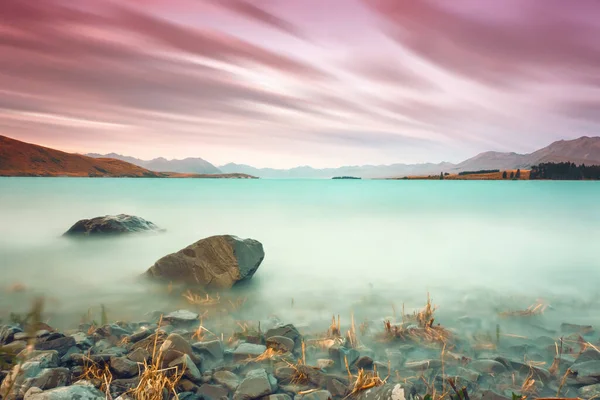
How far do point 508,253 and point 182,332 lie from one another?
15.2 m

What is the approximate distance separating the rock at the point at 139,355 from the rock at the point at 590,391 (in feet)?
18.9

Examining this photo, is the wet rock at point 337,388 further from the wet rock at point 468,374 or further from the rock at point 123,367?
the rock at point 123,367

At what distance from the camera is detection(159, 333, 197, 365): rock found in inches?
207

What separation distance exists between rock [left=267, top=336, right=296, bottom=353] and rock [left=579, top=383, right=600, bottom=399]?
A: 13.1 ft

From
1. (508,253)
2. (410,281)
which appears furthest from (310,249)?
(508,253)

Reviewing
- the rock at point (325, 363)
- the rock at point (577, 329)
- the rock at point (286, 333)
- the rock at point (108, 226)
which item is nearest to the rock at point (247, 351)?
the rock at point (286, 333)

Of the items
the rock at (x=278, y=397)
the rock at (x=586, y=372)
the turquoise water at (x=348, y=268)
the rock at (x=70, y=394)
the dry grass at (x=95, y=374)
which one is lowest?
the turquoise water at (x=348, y=268)

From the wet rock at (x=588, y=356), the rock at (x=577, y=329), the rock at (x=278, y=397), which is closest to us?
the rock at (x=278, y=397)

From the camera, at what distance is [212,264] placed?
10312 millimetres

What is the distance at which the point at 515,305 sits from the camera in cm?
957

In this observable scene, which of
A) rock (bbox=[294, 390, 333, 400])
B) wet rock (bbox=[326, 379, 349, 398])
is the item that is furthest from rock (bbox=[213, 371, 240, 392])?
wet rock (bbox=[326, 379, 349, 398])

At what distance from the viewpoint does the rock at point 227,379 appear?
16.6ft

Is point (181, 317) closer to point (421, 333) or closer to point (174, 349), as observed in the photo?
point (174, 349)

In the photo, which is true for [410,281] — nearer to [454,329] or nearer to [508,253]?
[454,329]
